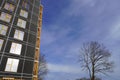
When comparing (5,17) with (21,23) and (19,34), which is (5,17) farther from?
(19,34)

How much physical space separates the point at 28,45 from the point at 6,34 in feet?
19.0

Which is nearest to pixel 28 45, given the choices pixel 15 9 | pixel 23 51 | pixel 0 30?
pixel 23 51

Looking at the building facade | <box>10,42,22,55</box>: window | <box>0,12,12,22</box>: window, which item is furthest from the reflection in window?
<box>10,42,22,55</box>: window

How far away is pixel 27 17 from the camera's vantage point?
32125 millimetres

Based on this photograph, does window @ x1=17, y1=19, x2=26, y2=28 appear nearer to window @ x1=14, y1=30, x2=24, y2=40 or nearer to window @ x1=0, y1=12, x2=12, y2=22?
window @ x1=14, y1=30, x2=24, y2=40

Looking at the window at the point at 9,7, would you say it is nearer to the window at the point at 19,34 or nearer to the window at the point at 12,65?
the window at the point at 19,34

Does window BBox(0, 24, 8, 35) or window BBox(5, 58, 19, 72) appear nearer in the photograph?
window BBox(5, 58, 19, 72)

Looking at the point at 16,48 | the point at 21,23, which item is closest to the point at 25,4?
the point at 21,23

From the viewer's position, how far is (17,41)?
27.0 m

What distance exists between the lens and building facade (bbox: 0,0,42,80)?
23895mm

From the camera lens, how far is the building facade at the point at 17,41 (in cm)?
2390

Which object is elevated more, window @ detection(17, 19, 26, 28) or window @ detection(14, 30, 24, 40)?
window @ detection(17, 19, 26, 28)

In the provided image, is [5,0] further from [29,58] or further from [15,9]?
[29,58]

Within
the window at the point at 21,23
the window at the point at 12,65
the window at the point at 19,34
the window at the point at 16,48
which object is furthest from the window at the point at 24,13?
the window at the point at 12,65
